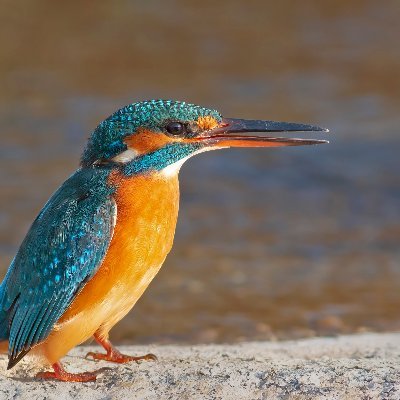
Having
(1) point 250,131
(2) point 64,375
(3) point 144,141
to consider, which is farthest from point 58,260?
(1) point 250,131

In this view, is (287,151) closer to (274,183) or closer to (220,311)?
(274,183)

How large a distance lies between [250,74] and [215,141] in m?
9.45

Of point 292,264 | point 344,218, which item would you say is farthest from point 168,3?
point 292,264

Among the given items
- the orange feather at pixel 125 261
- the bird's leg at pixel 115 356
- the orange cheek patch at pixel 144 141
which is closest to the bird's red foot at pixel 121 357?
the bird's leg at pixel 115 356

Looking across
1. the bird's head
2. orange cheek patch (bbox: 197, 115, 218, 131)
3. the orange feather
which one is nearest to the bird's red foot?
the orange feather

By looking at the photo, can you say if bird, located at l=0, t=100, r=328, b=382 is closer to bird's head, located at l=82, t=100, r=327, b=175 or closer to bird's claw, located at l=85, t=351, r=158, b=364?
bird's head, located at l=82, t=100, r=327, b=175

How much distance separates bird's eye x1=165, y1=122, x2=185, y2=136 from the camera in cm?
436

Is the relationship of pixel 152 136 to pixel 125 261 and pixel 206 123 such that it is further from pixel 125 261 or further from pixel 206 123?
pixel 125 261

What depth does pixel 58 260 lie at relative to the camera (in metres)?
4.19

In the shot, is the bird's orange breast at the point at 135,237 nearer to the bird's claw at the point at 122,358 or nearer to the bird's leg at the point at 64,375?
the bird's leg at the point at 64,375

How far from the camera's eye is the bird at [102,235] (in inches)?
163

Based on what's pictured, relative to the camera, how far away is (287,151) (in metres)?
11.3

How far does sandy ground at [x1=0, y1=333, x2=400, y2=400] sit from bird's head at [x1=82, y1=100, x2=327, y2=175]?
906mm

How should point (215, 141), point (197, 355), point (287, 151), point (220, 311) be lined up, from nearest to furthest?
point (215, 141) → point (197, 355) → point (220, 311) → point (287, 151)
